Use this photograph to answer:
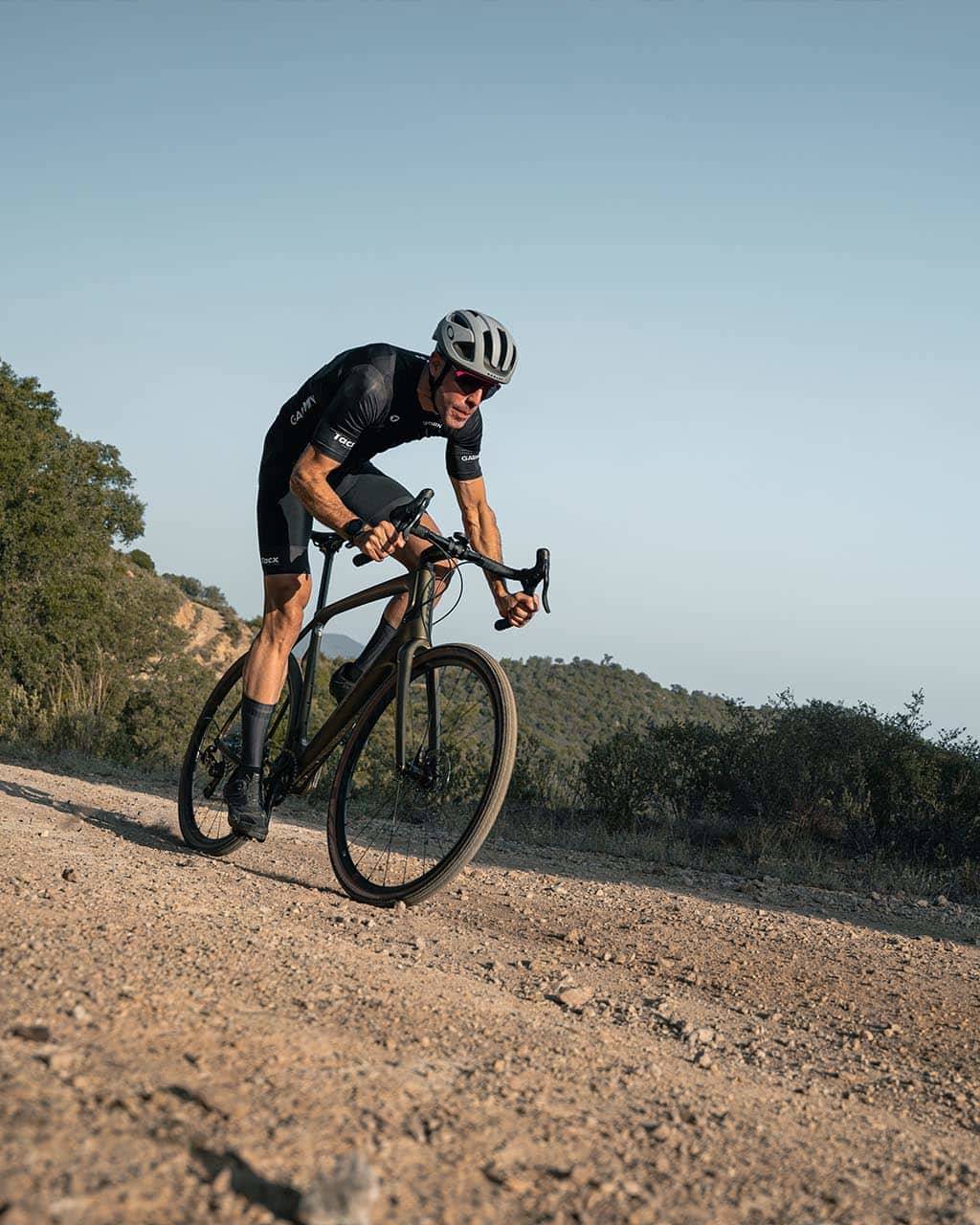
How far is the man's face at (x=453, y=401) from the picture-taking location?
477 cm

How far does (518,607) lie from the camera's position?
4898mm

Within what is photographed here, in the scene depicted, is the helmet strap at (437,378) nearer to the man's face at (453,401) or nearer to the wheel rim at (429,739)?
the man's face at (453,401)

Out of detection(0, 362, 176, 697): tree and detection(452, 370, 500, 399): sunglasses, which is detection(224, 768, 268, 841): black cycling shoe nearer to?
detection(452, 370, 500, 399): sunglasses

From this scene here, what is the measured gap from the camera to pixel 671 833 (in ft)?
31.5

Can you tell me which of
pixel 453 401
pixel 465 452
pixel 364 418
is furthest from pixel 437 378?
pixel 465 452

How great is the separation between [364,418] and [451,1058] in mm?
2893

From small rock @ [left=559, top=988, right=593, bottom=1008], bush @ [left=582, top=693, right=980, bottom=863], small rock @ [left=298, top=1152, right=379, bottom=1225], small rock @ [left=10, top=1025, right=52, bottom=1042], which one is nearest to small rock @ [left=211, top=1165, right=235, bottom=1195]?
small rock @ [left=298, top=1152, right=379, bottom=1225]

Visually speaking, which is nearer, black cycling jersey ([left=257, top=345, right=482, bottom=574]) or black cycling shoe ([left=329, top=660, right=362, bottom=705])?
black cycling jersey ([left=257, top=345, right=482, bottom=574])

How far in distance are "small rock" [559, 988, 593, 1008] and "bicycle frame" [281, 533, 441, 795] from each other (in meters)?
1.37

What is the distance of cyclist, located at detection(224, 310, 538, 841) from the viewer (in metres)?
4.62

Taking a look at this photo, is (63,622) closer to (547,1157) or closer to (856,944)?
(856,944)

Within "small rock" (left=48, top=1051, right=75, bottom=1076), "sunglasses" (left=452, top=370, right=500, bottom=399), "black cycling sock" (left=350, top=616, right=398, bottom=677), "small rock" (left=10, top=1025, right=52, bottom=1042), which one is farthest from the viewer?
"black cycling sock" (left=350, top=616, right=398, bottom=677)

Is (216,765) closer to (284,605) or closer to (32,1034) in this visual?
(284,605)

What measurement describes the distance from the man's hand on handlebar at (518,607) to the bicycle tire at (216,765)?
123 cm
